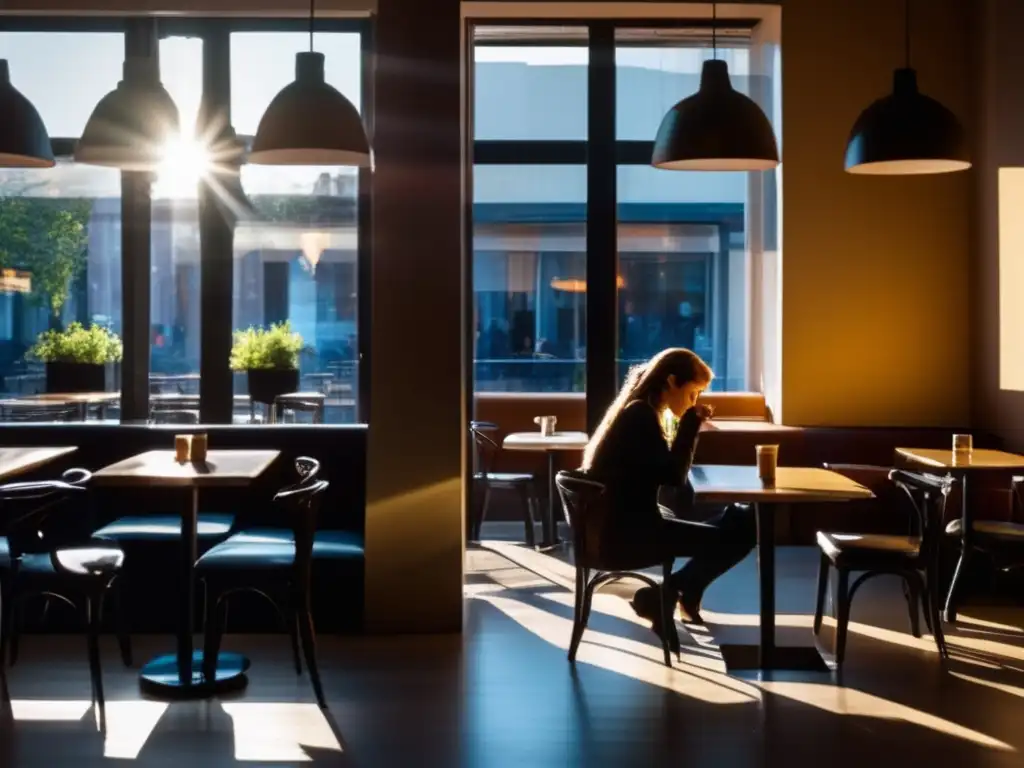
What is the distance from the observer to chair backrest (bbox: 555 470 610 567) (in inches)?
199

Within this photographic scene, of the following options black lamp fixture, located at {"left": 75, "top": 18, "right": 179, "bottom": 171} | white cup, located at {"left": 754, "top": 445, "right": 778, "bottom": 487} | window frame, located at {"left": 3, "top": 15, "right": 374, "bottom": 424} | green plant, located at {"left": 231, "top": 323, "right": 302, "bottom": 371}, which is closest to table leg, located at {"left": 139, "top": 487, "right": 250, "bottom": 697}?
black lamp fixture, located at {"left": 75, "top": 18, "right": 179, "bottom": 171}

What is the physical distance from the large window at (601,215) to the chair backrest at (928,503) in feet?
13.4

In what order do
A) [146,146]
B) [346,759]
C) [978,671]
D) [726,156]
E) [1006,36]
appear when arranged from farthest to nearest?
[1006,36]
[146,146]
[978,671]
[726,156]
[346,759]

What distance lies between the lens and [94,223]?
8.76 meters

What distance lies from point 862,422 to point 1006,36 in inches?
108

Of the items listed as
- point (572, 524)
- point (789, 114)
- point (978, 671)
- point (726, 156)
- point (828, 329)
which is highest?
point (789, 114)

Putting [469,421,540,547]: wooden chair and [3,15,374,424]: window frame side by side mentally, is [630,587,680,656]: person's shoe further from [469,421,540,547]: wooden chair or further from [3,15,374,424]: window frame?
[3,15,374,424]: window frame

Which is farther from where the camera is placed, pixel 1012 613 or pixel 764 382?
pixel 764 382

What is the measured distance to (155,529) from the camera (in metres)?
5.69

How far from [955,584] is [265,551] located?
3398 mm

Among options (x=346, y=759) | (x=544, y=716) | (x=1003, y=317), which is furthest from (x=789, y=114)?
(x=346, y=759)

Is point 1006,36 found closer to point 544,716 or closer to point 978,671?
point 978,671

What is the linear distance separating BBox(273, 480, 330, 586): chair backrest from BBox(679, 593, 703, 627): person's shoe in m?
2.04

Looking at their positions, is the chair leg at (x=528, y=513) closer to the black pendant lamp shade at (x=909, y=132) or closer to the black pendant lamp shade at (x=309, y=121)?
the black pendant lamp shade at (x=309, y=121)
